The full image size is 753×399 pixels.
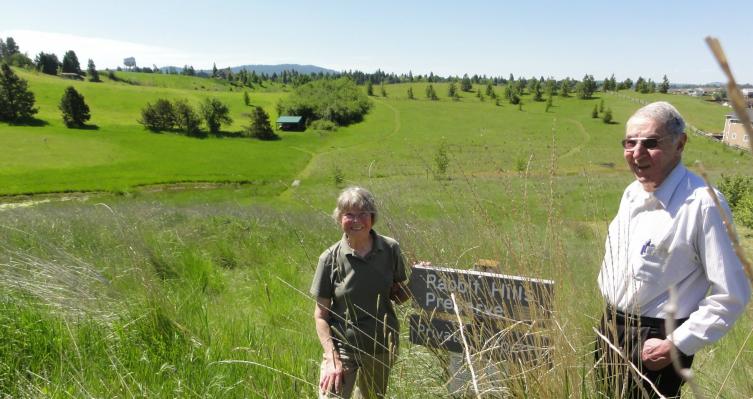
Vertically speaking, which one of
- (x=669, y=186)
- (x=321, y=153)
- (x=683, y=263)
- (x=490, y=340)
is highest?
(x=669, y=186)

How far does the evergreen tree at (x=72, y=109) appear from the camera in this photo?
6769cm

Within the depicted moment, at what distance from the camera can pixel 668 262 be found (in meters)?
2.14

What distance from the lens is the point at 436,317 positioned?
2.48 m

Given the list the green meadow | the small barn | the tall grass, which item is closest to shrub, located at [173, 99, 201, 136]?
the small barn

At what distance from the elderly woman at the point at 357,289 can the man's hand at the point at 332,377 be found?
0.09m

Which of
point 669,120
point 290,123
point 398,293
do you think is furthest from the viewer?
point 290,123

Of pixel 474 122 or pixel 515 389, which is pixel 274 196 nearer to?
pixel 515 389

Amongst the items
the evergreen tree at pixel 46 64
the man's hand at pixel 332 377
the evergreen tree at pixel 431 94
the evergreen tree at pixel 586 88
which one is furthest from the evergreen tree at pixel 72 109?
the evergreen tree at pixel 586 88

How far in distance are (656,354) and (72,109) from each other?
8154 cm

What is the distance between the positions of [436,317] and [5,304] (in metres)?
2.97

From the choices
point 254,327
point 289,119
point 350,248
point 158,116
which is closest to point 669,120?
point 350,248

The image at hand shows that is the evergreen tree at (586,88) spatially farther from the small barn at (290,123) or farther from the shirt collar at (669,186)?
the shirt collar at (669,186)

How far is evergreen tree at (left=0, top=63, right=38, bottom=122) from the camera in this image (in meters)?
66.1

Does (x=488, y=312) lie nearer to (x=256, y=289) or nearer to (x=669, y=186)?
(x=669, y=186)
